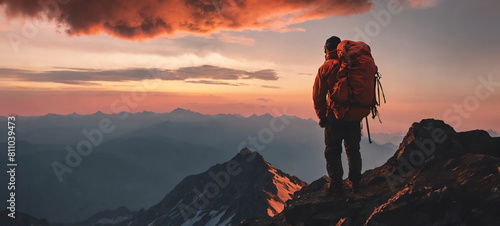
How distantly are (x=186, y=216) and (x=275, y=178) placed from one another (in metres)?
50.2

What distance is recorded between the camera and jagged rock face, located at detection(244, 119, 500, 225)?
7590 mm

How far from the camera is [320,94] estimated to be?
9.85 metres

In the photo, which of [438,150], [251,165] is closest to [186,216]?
[251,165]

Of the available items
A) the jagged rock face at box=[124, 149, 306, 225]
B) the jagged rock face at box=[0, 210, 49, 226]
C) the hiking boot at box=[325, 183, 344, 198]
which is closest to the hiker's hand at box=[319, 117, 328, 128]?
the hiking boot at box=[325, 183, 344, 198]

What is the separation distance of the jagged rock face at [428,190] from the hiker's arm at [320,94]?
127 inches

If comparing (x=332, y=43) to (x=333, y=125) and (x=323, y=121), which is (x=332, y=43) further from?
(x=333, y=125)

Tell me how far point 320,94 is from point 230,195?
498 ft

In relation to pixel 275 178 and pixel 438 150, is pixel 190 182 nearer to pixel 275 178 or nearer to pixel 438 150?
pixel 275 178

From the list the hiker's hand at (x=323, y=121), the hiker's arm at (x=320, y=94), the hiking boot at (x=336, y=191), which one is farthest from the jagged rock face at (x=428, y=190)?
the hiker's arm at (x=320, y=94)

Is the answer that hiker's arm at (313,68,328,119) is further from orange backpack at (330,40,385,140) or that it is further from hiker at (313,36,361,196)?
orange backpack at (330,40,385,140)

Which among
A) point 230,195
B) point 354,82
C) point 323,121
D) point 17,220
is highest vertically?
point 17,220

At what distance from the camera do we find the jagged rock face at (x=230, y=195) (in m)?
127

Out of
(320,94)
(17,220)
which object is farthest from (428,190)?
(17,220)

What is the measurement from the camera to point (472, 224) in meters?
7.11
